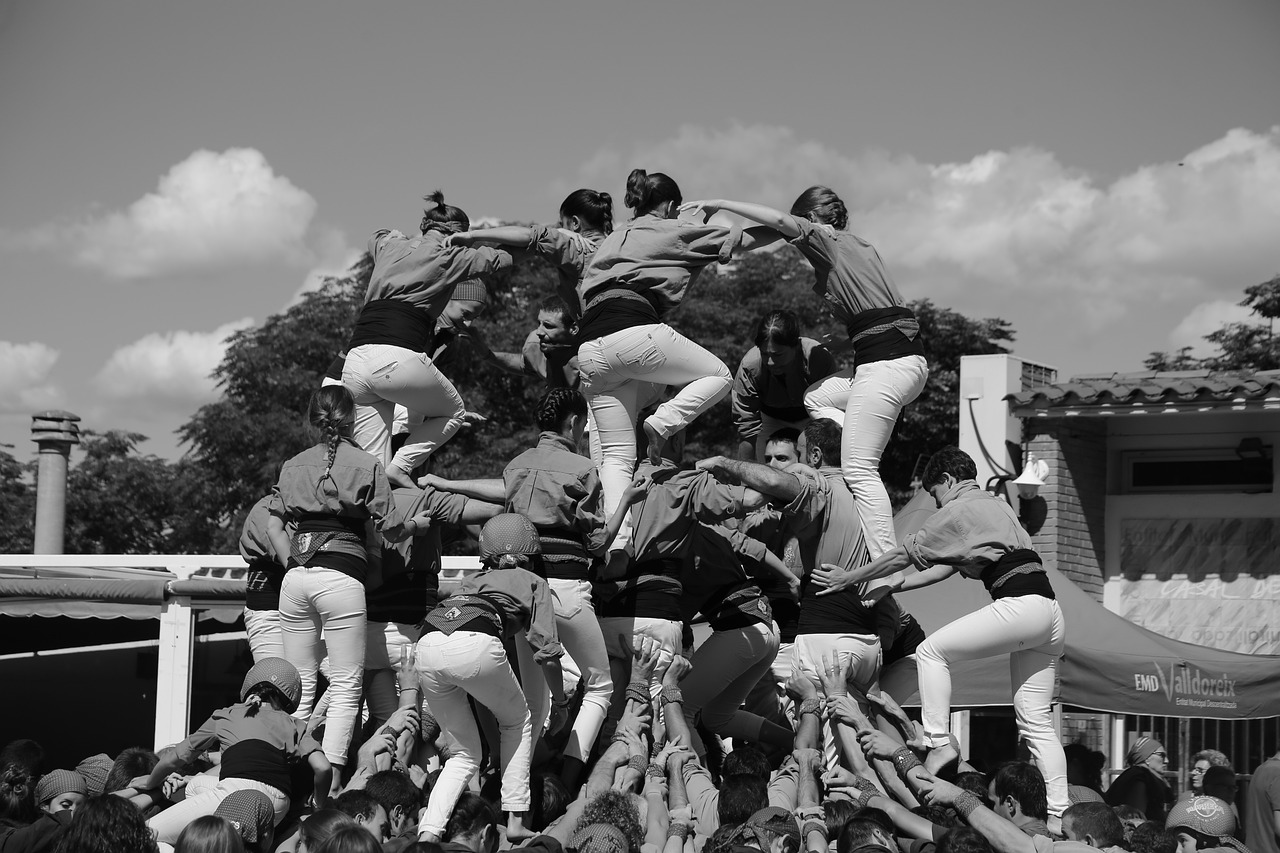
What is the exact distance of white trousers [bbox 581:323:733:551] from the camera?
293 inches

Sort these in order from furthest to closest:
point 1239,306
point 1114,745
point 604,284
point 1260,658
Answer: point 1239,306 < point 1114,745 < point 1260,658 < point 604,284

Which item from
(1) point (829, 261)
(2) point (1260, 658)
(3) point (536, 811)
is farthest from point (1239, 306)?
(3) point (536, 811)

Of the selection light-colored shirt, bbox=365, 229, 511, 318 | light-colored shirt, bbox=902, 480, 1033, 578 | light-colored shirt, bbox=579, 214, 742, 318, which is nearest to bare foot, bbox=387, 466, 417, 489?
light-colored shirt, bbox=365, 229, 511, 318

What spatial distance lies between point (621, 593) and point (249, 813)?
244cm

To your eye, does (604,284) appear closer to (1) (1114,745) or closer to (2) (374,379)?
(2) (374,379)

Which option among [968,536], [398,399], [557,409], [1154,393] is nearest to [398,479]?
[398,399]

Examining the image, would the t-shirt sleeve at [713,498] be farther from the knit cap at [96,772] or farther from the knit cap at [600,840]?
the knit cap at [96,772]

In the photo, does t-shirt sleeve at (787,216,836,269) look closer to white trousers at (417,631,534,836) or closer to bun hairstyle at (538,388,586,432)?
bun hairstyle at (538,388,586,432)

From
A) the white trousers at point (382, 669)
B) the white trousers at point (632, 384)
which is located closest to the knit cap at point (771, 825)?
the white trousers at point (632, 384)

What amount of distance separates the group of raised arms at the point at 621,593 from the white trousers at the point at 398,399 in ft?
0.06

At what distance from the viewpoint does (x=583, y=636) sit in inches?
272

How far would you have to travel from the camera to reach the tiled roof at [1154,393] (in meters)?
12.8

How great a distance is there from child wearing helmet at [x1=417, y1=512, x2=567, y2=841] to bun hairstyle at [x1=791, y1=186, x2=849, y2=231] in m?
2.64

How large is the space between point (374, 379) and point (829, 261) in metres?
2.52
